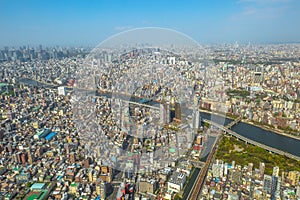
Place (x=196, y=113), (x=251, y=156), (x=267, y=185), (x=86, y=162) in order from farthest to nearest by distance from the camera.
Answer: (x=251, y=156) → (x=196, y=113) → (x=86, y=162) → (x=267, y=185)

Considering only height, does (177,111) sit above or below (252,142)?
above

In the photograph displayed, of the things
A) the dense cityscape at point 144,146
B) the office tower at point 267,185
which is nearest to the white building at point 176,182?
the dense cityscape at point 144,146

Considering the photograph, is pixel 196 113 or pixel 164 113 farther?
pixel 196 113

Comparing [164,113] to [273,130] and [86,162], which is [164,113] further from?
[273,130]

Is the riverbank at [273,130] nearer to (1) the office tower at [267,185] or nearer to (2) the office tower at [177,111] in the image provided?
(1) the office tower at [267,185]

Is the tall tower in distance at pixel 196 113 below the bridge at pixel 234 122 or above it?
above

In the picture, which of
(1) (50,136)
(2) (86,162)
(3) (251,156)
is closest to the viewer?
(2) (86,162)

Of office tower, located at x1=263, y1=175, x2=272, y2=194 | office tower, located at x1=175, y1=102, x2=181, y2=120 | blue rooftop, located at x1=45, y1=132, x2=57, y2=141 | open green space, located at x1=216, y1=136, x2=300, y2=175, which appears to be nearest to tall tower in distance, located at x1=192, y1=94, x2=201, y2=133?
office tower, located at x1=175, y1=102, x2=181, y2=120

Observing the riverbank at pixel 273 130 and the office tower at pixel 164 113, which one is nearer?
the office tower at pixel 164 113

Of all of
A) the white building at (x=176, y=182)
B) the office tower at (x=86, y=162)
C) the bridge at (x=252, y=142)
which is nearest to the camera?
the white building at (x=176, y=182)

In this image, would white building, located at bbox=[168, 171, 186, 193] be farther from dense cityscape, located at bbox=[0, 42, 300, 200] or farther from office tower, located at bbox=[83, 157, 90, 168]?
office tower, located at bbox=[83, 157, 90, 168]

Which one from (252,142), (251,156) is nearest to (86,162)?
(251,156)
